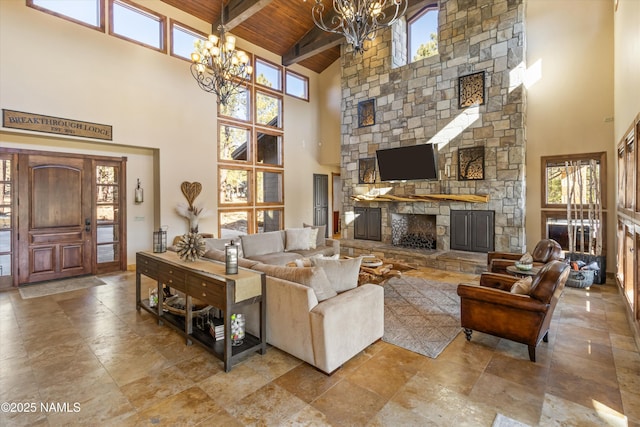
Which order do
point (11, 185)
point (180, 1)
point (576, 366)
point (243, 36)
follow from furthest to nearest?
point (243, 36) < point (180, 1) < point (11, 185) < point (576, 366)

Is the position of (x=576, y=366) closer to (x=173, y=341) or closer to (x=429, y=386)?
(x=429, y=386)

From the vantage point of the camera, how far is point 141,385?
2.48 metres

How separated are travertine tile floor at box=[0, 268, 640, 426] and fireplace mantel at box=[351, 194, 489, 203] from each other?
3213 millimetres

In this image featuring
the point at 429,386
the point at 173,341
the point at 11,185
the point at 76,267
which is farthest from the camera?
the point at 76,267

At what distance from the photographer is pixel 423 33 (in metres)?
7.55

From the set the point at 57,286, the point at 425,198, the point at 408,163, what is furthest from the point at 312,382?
the point at 408,163

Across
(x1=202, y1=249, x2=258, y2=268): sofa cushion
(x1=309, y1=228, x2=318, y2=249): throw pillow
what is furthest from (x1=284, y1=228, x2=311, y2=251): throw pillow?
(x1=202, y1=249, x2=258, y2=268): sofa cushion

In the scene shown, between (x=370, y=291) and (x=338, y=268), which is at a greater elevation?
(x=338, y=268)

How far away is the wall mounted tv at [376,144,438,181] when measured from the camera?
6922 mm

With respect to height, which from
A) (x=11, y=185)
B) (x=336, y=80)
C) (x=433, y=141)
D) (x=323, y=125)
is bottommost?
(x=11, y=185)

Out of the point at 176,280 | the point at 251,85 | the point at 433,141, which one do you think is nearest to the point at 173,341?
the point at 176,280

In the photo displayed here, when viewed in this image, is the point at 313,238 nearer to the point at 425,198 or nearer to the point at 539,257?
the point at 425,198

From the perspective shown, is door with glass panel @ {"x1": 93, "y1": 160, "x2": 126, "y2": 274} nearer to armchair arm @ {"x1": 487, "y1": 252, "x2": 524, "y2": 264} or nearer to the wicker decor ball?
the wicker decor ball

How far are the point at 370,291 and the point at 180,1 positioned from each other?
733 cm
